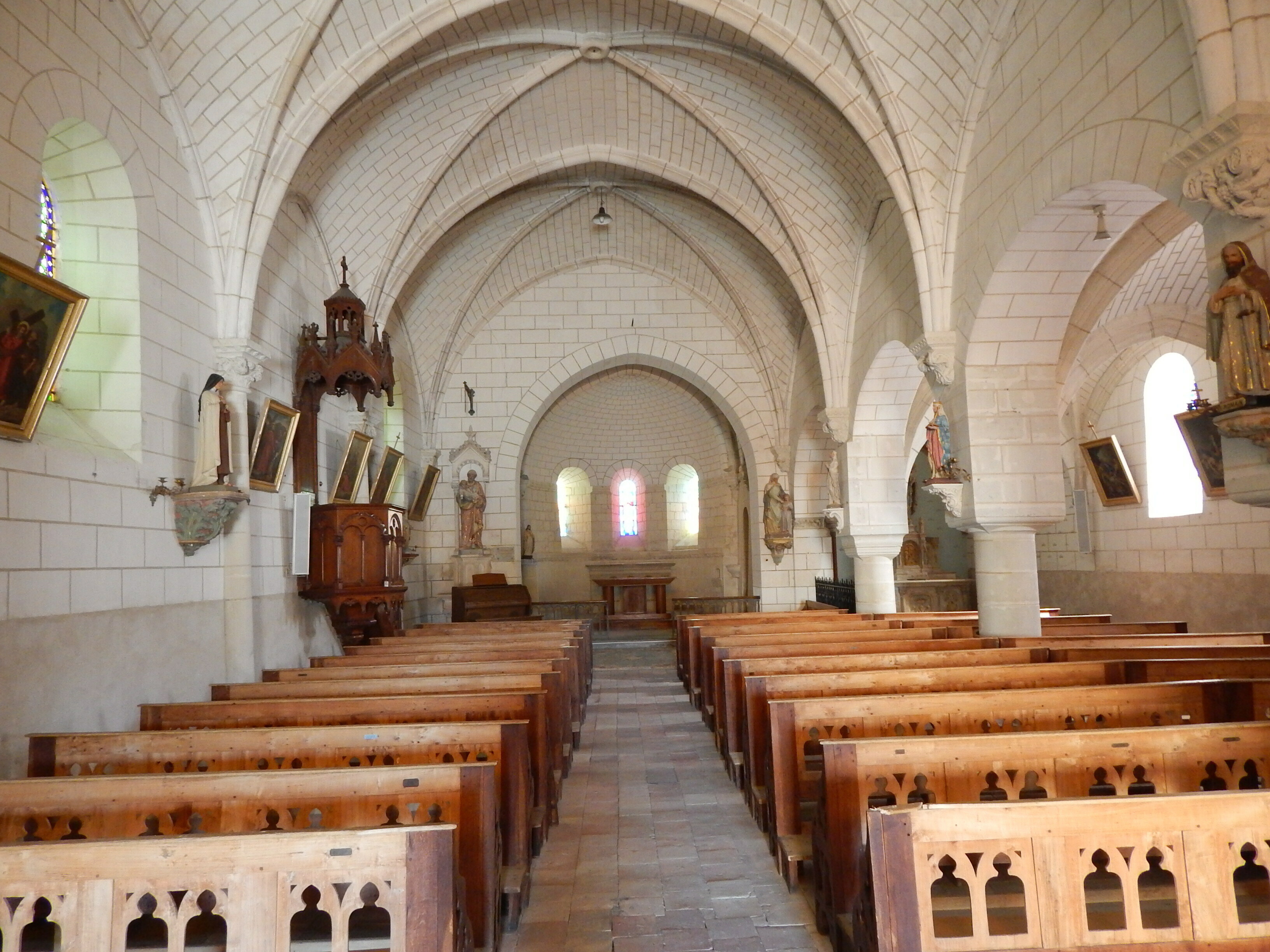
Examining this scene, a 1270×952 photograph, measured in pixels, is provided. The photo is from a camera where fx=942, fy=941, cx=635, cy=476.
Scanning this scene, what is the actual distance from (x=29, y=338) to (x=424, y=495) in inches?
428

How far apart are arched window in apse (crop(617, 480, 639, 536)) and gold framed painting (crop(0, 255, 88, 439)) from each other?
18.2 metres

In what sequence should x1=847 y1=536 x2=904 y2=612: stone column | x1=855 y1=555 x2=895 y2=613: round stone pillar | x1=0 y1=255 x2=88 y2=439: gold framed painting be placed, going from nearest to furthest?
1. x1=0 y1=255 x2=88 y2=439: gold framed painting
2. x1=847 y1=536 x2=904 y2=612: stone column
3. x1=855 y1=555 x2=895 y2=613: round stone pillar

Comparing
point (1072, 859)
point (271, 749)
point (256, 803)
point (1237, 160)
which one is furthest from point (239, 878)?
point (1237, 160)

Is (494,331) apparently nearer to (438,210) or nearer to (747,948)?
(438,210)

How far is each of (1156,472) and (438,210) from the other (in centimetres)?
1134

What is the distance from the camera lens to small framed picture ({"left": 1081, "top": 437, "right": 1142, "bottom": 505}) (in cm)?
1423

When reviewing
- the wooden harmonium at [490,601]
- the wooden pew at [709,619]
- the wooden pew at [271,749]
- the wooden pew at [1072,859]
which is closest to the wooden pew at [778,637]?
the wooden pew at [709,619]

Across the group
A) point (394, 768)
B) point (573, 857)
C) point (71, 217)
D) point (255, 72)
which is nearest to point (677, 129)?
point (255, 72)

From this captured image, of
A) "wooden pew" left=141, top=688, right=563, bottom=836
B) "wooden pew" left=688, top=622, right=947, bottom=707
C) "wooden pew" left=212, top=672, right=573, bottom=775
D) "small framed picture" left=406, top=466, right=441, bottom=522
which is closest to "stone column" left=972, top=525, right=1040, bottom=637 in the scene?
"wooden pew" left=688, top=622, right=947, bottom=707

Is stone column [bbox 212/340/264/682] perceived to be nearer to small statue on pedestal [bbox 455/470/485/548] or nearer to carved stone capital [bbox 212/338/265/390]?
carved stone capital [bbox 212/338/265/390]

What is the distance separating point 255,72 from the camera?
8.71 m

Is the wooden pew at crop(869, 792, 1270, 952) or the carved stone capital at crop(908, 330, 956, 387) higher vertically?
the carved stone capital at crop(908, 330, 956, 387)

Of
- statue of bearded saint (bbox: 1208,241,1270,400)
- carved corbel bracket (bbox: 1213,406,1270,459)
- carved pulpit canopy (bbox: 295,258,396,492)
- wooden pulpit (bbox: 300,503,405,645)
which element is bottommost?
wooden pulpit (bbox: 300,503,405,645)

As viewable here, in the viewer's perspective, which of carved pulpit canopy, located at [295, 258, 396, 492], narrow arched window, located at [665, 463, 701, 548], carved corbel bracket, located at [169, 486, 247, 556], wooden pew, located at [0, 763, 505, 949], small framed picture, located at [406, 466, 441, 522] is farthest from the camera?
narrow arched window, located at [665, 463, 701, 548]
